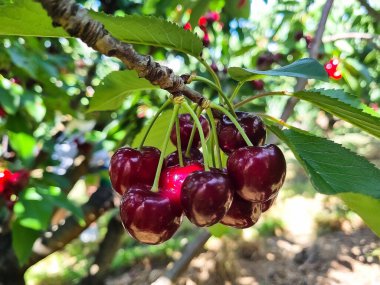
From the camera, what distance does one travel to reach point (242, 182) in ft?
2.27

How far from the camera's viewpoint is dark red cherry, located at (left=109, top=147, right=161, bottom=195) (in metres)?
0.76

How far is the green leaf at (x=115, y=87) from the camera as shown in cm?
93

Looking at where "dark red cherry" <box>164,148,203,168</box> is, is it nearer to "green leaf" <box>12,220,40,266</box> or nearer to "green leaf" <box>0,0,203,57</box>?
"green leaf" <box>0,0,203,57</box>

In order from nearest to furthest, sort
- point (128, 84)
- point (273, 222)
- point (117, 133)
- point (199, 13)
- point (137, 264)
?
point (128, 84) < point (199, 13) < point (117, 133) < point (137, 264) < point (273, 222)

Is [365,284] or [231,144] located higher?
[231,144]

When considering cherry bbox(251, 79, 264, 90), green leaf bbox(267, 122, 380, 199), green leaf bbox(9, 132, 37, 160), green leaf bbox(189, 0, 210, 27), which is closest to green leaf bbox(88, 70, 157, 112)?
green leaf bbox(267, 122, 380, 199)

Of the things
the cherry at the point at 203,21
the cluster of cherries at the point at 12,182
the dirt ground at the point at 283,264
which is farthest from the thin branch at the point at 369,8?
the dirt ground at the point at 283,264

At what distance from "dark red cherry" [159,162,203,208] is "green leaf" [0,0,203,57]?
0.73 feet

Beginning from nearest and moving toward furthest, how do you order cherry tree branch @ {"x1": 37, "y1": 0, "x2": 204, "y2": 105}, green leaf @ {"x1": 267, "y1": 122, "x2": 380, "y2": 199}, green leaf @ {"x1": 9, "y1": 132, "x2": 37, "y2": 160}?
cherry tree branch @ {"x1": 37, "y1": 0, "x2": 204, "y2": 105}, green leaf @ {"x1": 267, "y1": 122, "x2": 380, "y2": 199}, green leaf @ {"x1": 9, "y1": 132, "x2": 37, "y2": 160}

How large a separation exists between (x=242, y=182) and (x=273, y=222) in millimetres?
4554

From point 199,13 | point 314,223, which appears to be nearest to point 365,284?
point 314,223

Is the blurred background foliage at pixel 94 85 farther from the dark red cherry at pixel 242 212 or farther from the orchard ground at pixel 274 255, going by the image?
the dark red cherry at pixel 242 212

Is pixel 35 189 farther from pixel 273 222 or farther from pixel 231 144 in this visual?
pixel 273 222

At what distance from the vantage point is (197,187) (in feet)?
2.18
